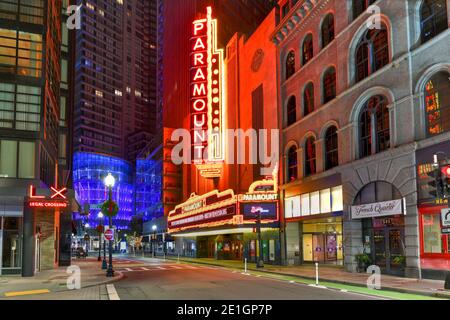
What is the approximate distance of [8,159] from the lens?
30.3 meters

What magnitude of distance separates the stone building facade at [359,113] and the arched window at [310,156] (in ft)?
0.25

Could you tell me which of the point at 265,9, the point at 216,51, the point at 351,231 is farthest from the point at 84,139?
the point at 351,231

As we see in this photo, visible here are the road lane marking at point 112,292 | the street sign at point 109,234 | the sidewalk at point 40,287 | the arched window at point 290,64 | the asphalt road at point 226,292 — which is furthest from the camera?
the arched window at point 290,64

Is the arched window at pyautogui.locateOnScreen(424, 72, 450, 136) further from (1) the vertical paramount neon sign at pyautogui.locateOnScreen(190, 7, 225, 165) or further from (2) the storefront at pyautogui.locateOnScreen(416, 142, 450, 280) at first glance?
(1) the vertical paramount neon sign at pyautogui.locateOnScreen(190, 7, 225, 165)

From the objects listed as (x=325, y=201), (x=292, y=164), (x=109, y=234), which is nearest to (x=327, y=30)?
(x=292, y=164)

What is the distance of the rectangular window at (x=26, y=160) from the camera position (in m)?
30.6

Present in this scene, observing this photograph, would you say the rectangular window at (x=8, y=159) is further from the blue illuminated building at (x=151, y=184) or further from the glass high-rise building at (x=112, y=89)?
the glass high-rise building at (x=112, y=89)

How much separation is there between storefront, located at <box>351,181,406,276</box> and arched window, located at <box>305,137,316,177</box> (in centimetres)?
→ 740

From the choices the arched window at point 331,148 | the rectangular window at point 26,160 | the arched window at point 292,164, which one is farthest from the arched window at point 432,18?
the rectangular window at point 26,160

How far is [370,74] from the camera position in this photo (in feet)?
98.9

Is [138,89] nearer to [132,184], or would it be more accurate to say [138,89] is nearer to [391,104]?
[132,184]

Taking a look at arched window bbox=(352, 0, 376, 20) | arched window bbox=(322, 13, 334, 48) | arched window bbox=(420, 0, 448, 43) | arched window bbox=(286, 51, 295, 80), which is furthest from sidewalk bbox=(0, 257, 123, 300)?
arched window bbox=(286, 51, 295, 80)

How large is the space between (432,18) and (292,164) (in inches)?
728
